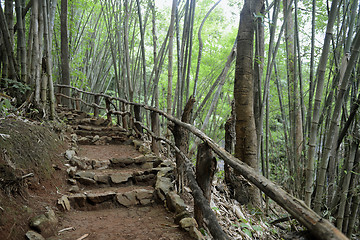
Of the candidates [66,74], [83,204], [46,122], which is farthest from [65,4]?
[83,204]

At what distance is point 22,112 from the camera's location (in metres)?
2.96

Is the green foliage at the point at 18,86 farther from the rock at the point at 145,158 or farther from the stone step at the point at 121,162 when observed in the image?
the rock at the point at 145,158

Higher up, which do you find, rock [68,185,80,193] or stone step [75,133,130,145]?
stone step [75,133,130,145]

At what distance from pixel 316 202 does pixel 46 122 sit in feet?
10.0

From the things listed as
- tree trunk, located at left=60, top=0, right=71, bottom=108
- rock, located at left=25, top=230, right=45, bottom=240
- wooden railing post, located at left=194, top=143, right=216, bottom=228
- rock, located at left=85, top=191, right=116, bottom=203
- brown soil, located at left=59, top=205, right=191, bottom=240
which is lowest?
brown soil, located at left=59, top=205, right=191, bottom=240

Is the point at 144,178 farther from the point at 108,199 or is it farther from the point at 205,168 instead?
the point at 205,168

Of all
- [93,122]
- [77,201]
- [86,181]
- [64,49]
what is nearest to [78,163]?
[86,181]

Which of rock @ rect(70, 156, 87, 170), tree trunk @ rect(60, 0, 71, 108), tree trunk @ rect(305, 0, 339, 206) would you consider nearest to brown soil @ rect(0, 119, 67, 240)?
rock @ rect(70, 156, 87, 170)

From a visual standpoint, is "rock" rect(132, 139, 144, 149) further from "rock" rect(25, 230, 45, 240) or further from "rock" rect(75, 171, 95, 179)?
"rock" rect(25, 230, 45, 240)

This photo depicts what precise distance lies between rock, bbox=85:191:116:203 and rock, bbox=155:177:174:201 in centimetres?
40

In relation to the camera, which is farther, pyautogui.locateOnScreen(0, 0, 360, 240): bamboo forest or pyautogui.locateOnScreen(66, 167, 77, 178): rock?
pyautogui.locateOnScreen(66, 167, 77, 178): rock

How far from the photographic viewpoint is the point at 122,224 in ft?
6.64

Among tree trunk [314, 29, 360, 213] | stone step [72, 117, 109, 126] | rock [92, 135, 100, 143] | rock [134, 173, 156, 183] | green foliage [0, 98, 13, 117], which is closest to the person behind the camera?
tree trunk [314, 29, 360, 213]

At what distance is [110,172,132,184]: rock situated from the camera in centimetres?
272
